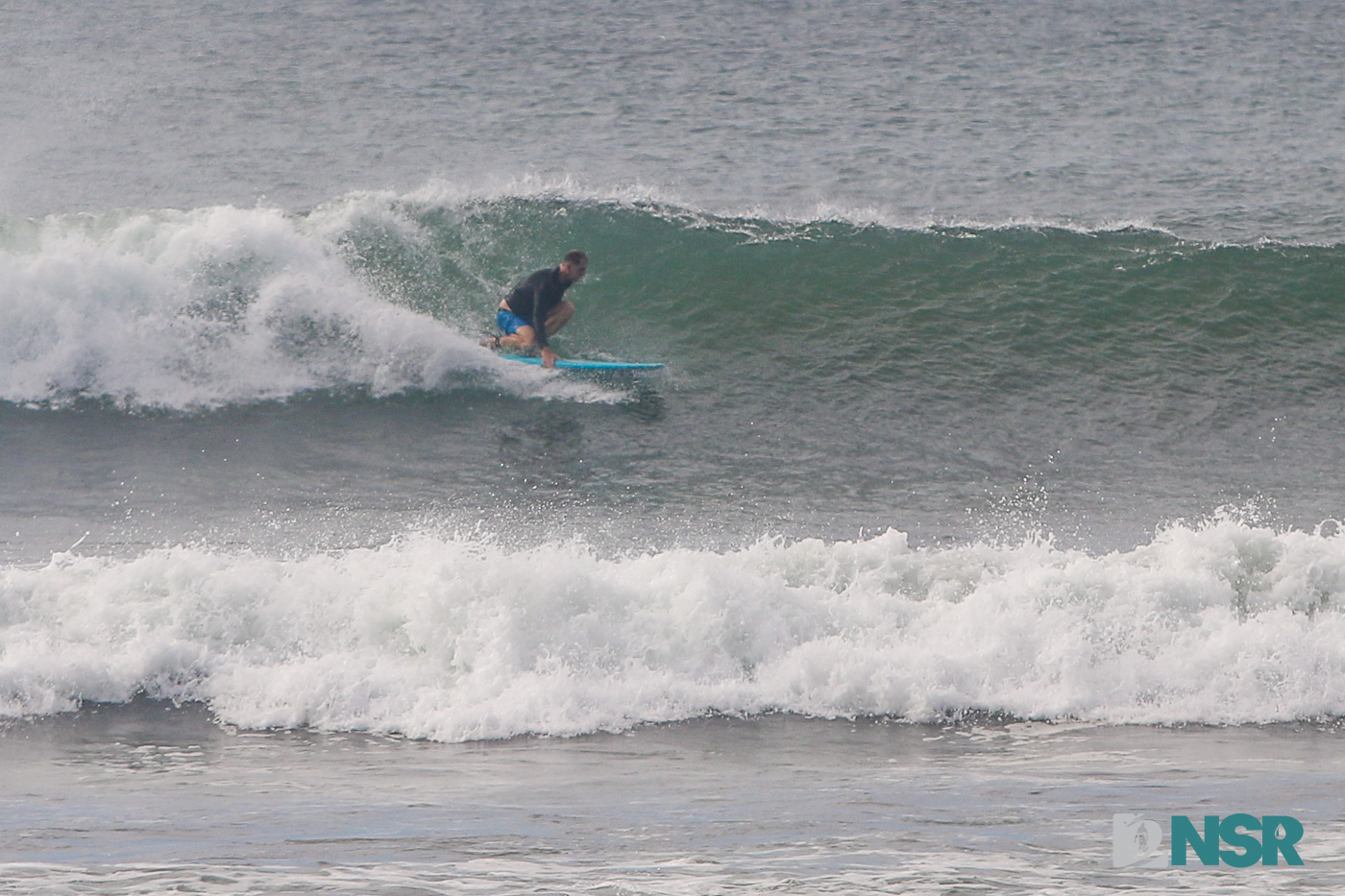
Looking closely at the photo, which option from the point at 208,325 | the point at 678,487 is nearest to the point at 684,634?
the point at 678,487

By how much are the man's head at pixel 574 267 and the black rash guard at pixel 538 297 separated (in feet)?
0.24

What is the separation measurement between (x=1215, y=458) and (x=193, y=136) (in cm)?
1534

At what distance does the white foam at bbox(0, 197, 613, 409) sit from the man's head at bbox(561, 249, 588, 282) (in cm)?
91

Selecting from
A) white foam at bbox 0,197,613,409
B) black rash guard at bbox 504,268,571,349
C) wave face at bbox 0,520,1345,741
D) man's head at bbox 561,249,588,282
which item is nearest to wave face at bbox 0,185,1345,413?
white foam at bbox 0,197,613,409

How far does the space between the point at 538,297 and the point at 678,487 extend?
2615 millimetres

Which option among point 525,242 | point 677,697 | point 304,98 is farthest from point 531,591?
point 304,98

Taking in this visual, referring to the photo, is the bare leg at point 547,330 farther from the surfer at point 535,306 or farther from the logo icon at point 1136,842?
the logo icon at point 1136,842

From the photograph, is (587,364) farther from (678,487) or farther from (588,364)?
(678,487)

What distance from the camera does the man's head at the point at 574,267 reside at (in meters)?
12.1

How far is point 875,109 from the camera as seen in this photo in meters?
20.8

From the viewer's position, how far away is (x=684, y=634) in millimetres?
7750

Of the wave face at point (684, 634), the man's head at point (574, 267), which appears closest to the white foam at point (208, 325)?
the man's head at point (574, 267)

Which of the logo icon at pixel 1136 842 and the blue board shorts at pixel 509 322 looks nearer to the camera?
the logo icon at pixel 1136 842

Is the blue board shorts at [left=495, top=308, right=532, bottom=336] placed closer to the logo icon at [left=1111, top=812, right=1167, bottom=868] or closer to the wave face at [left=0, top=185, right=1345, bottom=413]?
the wave face at [left=0, top=185, right=1345, bottom=413]
